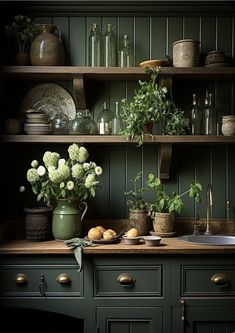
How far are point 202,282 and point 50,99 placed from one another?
1471 mm

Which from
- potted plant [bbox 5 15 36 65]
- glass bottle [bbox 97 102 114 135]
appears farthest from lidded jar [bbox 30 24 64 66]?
glass bottle [bbox 97 102 114 135]

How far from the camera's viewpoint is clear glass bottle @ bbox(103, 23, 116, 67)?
286cm

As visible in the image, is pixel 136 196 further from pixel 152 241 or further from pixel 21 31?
pixel 21 31

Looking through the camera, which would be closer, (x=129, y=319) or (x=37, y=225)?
(x=129, y=319)

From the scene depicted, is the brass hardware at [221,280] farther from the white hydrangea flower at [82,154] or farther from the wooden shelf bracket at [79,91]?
the wooden shelf bracket at [79,91]

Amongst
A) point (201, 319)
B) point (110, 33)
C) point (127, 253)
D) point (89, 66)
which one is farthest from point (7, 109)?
point (201, 319)

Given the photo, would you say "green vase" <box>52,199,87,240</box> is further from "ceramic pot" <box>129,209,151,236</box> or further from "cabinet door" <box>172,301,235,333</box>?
"cabinet door" <box>172,301,235,333</box>

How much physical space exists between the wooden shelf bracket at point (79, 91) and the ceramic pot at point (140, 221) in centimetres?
75

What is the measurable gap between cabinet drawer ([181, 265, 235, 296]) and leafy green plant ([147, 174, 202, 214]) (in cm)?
40

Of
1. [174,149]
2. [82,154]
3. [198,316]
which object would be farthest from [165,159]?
[198,316]

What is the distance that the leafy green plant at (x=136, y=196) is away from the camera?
9.21 ft

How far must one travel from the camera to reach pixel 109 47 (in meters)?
2.87

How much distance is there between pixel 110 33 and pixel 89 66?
0.80 feet

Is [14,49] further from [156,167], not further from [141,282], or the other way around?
[141,282]
